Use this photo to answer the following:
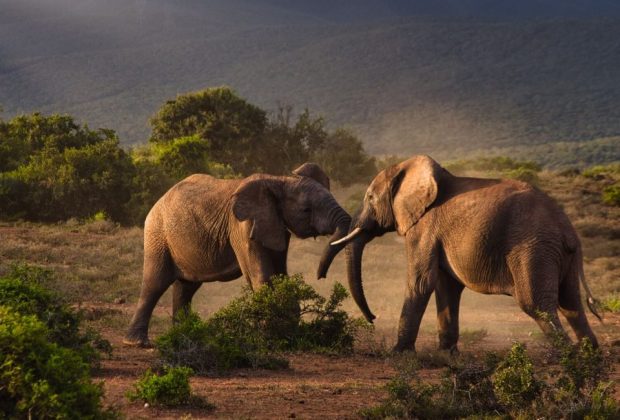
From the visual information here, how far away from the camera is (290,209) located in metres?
13.5

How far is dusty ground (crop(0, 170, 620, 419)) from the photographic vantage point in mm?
9422

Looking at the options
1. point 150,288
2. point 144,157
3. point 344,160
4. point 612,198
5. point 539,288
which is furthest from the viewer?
point 344,160

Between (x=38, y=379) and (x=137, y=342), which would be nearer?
(x=38, y=379)

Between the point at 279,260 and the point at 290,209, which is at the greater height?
the point at 290,209

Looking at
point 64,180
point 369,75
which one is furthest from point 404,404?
point 369,75

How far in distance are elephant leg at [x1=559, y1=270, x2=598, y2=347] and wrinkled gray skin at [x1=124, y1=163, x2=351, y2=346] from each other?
9.78 ft

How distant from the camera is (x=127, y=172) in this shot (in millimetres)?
31328

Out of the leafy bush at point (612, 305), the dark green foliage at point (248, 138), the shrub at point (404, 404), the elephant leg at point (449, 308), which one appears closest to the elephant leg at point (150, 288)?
the elephant leg at point (449, 308)

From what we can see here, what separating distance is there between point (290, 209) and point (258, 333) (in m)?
1.84

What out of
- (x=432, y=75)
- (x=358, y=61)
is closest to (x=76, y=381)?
(x=432, y=75)

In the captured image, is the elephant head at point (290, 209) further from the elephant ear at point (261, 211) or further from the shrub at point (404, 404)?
the shrub at point (404, 404)

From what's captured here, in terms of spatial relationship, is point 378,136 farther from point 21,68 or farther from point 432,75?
point 21,68

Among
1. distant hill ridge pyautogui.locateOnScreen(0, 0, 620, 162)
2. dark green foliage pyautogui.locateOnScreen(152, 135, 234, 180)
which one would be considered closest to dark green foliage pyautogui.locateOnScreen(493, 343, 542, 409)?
dark green foliage pyautogui.locateOnScreen(152, 135, 234, 180)

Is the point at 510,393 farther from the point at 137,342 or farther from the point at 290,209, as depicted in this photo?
the point at 137,342
